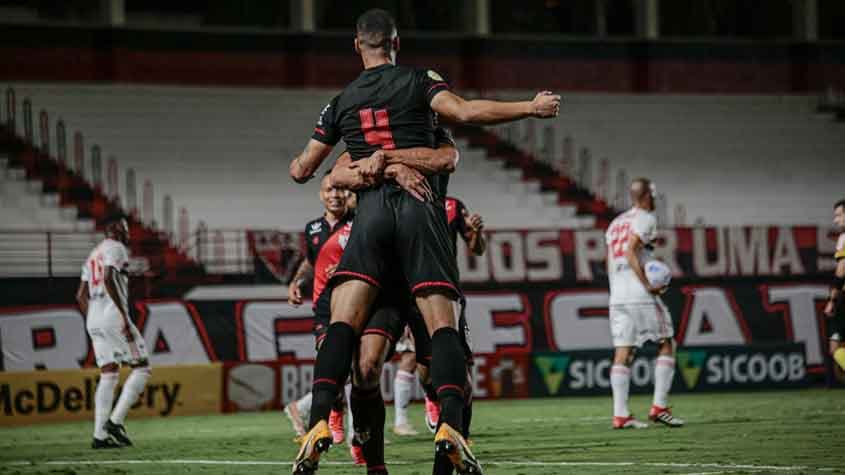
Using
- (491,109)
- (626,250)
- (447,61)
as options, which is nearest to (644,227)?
(626,250)

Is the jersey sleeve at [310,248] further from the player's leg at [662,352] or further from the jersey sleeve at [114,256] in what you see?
the player's leg at [662,352]

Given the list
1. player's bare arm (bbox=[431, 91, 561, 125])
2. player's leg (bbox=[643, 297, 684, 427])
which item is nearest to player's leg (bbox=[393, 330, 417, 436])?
player's leg (bbox=[643, 297, 684, 427])

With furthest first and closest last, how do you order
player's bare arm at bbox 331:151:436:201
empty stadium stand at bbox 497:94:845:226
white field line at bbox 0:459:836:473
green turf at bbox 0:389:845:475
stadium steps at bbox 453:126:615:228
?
empty stadium stand at bbox 497:94:845:226
stadium steps at bbox 453:126:615:228
green turf at bbox 0:389:845:475
white field line at bbox 0:459:836:473
player's bare arm at bbox 331:151:436:201

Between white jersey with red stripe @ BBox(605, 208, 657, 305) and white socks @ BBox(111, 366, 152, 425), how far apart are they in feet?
15.5

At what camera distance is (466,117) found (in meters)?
7.99

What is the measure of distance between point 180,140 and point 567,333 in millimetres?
10331

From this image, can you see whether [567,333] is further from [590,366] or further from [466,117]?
[466,117]

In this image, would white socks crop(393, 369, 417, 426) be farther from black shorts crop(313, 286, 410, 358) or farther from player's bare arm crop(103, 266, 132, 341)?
black shorts crop(313, 286, 410, 358)

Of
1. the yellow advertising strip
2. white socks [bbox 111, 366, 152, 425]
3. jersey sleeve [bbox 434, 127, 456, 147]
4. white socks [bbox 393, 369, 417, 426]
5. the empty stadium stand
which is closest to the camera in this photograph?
jersey sleeve [bbox 434, 127, 456, 147]

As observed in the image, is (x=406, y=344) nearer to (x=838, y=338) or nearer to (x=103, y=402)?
(x=103, y=402)

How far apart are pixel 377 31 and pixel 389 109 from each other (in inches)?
18.4

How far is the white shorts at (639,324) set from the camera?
49.4ft

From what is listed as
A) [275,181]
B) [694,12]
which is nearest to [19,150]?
[275,181]

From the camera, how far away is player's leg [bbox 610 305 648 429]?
47.8ft
